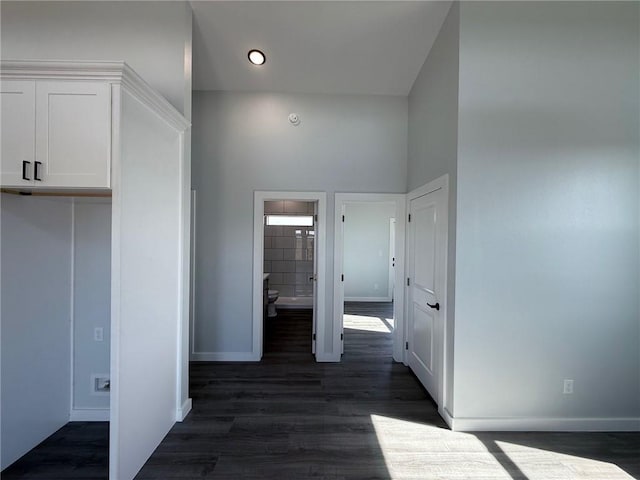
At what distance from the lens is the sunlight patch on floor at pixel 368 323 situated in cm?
498

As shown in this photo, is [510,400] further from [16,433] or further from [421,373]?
[16,433]

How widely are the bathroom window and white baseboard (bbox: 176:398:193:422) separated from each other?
15.3 ft

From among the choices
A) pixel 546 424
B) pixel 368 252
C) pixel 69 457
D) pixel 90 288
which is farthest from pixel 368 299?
pixel 69 457

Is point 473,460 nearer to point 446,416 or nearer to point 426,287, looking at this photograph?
point 446,416

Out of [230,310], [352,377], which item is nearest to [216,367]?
[230,310]

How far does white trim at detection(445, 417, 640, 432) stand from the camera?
2.30 metres

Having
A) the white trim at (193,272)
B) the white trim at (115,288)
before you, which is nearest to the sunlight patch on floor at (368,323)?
the white trim at (193,272)

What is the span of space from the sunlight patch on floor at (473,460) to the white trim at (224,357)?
1.82 metres

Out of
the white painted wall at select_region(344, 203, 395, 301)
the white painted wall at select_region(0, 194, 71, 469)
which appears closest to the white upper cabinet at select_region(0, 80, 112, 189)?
the white painted wall at select_region(0, 194, 71, 469)

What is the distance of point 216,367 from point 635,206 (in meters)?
4.06

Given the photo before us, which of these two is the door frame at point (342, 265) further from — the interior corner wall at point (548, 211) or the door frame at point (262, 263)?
the interior corner wall at point (548, 211)

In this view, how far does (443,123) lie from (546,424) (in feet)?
8.15

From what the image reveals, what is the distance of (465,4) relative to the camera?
2268 millimetres

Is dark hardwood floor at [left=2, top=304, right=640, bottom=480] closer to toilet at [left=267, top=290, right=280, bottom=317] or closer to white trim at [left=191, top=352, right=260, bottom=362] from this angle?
white trim at [left=191, top=352, right=260, bottom=362]
